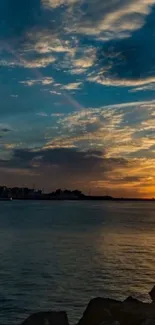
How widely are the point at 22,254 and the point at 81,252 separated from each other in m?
6.63

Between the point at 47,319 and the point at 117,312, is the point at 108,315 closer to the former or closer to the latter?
the point at 117,312

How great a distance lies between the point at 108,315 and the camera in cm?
1658

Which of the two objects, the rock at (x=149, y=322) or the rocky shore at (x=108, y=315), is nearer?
the rock at (x=149, y=322)

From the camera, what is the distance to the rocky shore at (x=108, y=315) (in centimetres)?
1563

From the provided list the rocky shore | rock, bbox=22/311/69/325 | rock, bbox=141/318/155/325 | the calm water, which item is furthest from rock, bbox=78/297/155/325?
the calm water

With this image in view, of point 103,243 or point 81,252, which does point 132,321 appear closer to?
point 81,252

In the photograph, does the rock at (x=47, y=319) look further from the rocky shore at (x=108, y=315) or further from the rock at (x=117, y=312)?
the rock at (x=117, y=312)

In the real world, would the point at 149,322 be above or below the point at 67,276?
above

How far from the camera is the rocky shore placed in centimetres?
1563

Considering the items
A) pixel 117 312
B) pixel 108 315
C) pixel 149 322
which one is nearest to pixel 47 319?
pixel 108 315

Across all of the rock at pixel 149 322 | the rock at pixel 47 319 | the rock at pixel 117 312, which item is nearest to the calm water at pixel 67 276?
the rock at pixel 117 312

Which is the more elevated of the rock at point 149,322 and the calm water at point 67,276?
the rock at point 149,322

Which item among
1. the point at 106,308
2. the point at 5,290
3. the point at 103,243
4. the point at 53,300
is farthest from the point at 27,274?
the point at 103,243

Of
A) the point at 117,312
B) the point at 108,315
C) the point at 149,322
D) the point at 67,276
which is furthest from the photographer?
the point at 67,276
